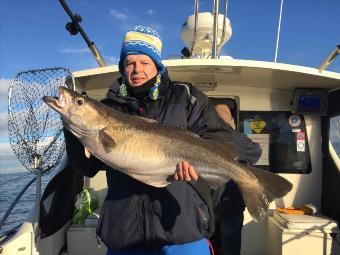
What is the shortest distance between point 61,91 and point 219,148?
1.42 m

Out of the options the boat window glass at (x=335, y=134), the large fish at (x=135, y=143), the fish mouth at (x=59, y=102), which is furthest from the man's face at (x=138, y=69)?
the boat window glass at (x=335, y=134)

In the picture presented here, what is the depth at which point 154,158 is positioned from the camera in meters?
3.32

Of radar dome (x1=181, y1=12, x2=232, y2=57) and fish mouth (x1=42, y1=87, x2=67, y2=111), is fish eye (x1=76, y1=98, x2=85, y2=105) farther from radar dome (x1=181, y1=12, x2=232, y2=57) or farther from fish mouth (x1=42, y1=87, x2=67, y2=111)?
radar dome (x1=181, y1=12, x2=232, y2=57)

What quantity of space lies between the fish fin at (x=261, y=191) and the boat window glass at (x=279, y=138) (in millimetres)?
3587

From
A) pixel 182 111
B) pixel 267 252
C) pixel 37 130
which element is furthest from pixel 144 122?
pixel 267 252

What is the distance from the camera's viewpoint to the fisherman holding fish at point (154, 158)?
3236 mm

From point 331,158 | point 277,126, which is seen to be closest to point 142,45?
point 277,126

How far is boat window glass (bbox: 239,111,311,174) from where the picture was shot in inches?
279

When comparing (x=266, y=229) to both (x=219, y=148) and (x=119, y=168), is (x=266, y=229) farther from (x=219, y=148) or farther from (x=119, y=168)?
(x=119, y=168)

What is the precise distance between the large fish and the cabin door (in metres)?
3.93

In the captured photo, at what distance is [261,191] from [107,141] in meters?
1.42

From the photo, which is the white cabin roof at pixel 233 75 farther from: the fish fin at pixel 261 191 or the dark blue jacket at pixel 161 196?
the fish fin at pixel 261 191

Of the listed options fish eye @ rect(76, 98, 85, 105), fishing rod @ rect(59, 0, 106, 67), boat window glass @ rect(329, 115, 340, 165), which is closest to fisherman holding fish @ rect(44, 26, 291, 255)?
fish eye @ rect(76, 98, 85, 105)

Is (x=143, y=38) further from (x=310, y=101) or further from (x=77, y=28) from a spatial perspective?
(x=310, y=101)
